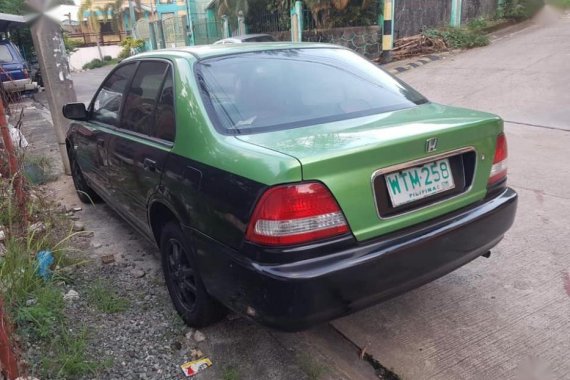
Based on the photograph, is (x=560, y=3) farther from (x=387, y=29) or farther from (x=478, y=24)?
(x=478, y=24)

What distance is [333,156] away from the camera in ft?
6.37

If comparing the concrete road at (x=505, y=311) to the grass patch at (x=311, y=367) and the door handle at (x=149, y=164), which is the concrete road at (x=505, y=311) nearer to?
the grass patch at (x=311, y=367)

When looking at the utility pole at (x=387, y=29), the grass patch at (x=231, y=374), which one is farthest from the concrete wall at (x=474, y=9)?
the grass patch at (x=231, y=374)

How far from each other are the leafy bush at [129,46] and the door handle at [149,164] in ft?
92.0

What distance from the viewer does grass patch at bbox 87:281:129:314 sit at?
2.90m

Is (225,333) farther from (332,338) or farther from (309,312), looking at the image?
(309,312)

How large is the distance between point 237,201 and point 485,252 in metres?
1.39

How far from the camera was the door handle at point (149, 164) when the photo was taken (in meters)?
2.71

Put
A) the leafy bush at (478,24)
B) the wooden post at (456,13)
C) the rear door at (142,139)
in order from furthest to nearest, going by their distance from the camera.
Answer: the wooden post at (456,13) → the leafy bush at (478,24) → the rear door at (142,139)

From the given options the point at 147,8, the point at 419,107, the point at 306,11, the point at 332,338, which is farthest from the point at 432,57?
the point at 147,8

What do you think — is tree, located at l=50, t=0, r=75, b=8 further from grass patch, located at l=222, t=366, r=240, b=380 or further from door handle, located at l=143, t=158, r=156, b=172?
grass patch, located at l=222, t=366, r=240, b=380

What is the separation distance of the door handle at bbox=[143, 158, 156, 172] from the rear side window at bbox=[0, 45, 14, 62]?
482 inches

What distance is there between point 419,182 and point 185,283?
1394 mm

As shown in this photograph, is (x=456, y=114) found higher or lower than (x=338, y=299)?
higher
